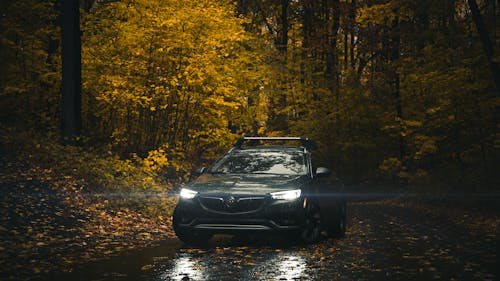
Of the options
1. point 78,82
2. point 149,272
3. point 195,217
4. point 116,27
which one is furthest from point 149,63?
point 149,272

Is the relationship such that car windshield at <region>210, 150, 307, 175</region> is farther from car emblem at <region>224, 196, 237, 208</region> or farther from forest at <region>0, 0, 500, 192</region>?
forest at <region>0, 0, 500, 192</region>

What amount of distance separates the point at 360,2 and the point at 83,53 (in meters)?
20.3

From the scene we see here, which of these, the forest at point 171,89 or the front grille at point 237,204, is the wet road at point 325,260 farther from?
the forest at point 171,89

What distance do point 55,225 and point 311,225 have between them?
16.1 feet

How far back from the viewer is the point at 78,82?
21766 mm

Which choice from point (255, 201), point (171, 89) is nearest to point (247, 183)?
point (255, 201)

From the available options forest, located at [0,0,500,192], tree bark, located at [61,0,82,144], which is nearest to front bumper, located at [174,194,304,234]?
forest, located at [0,0,500,192]

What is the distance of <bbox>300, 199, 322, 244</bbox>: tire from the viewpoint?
12.3 metres

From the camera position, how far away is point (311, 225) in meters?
12.7

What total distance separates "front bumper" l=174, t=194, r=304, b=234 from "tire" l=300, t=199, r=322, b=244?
0.22 metres

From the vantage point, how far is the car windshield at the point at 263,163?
1340cm

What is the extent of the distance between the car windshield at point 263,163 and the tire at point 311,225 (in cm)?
76

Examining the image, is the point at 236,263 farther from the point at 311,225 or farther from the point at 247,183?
the point at 311,225

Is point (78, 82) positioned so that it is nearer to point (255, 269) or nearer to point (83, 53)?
point (83, 53)
